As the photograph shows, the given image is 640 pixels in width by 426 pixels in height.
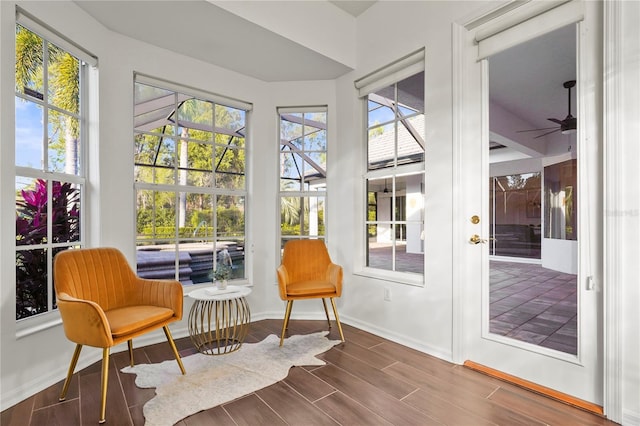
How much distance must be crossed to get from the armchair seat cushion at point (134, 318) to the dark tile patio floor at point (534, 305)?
7.79ft

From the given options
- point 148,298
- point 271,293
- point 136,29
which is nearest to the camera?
point 148,298

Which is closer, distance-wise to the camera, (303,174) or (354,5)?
(354,5)

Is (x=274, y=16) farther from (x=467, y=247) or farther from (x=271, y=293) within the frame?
(x=271, y=293)

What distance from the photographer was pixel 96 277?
7.51ft

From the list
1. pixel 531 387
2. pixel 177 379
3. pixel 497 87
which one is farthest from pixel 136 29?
pixel 531 387

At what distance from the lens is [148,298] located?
241cm

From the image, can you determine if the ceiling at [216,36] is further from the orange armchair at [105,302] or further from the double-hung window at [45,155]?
the orange armchair at [105,302]

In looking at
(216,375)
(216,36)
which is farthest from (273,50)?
(216,375)

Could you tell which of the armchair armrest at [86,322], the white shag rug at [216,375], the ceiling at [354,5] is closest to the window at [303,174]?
the ceiling at [354,5]

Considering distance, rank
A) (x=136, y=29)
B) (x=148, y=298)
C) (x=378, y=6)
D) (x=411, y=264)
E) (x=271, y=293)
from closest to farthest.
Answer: (x=148, y=298) → (x=136, y=29) → (x=411, y=264) → (x=378, y=6) → (x=271, y=293)

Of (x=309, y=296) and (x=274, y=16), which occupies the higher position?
(x=274, y=16)

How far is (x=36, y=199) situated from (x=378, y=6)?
3.40 meters

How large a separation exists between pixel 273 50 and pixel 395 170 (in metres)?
1.66

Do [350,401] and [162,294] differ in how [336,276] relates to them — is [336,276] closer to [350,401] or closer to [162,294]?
[350,401]
